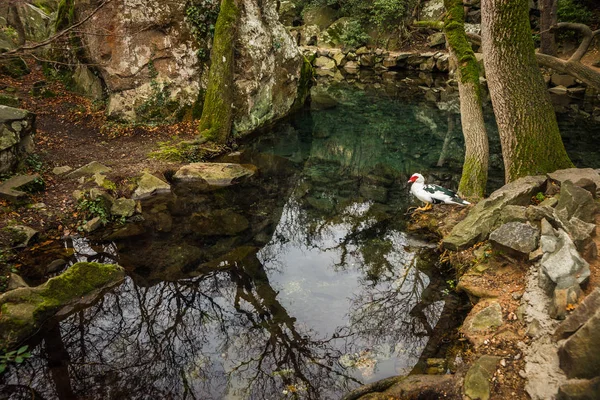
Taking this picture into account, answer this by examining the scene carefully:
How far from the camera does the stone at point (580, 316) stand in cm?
384

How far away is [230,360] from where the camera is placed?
576cm

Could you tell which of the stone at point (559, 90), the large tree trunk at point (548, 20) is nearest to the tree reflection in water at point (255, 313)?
the large tree trunk at point (548, 20)

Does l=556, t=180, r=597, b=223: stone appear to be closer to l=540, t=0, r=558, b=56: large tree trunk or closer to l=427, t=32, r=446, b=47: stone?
l=540, t=0, r=558, b=56: large tree trunk

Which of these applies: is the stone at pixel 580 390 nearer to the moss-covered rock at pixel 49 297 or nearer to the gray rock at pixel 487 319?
the gray rock at pixel 487 319

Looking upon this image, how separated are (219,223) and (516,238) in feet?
19.3

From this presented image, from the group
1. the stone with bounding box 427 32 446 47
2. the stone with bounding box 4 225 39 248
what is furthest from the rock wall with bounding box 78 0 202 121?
the stone with bounding box 427 32 446 47

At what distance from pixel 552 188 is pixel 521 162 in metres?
0.84

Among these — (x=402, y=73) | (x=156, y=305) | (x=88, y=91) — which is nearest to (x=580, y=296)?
(x=156, y=305)

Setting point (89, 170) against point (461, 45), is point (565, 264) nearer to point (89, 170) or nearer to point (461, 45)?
point (461, 45)

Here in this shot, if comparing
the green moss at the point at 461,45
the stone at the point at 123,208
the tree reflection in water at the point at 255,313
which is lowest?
the tree reflection in water at the point at 255,313

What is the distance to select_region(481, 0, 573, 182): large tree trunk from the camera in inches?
294

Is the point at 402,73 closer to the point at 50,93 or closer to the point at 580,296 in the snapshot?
the point at 50,93

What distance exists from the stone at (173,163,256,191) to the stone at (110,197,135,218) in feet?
6.74

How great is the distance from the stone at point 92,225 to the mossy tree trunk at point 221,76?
5098 millimetres
